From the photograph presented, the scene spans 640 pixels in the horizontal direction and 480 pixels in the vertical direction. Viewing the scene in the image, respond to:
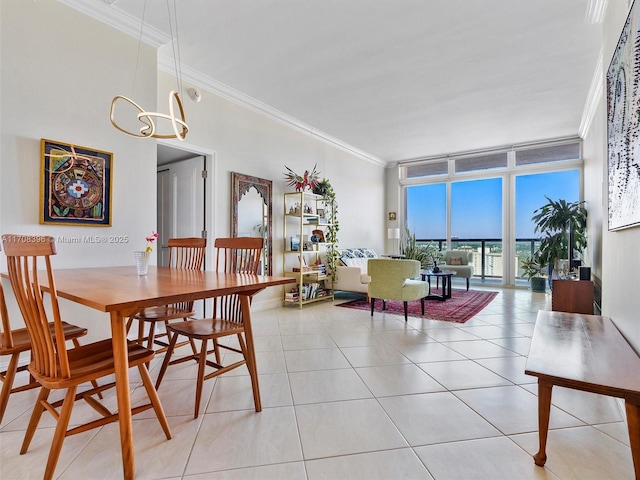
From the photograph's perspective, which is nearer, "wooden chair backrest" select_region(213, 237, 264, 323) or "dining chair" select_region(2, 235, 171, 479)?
"dining chair" select_region(2, 235, 171, 479)

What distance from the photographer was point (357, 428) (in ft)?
5.72

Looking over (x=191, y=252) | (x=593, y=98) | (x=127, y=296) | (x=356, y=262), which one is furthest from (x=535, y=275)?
(x=127, y=296)

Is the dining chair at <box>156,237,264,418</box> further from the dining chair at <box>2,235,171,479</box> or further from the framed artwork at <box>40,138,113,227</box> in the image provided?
the framed artwork at <box>40,138,113,227</box>

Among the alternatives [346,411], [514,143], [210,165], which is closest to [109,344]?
[346,411]

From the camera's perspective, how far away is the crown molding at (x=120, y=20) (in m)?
2.67

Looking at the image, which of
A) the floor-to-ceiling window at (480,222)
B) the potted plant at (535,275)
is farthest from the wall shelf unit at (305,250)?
the potted plant at (535,275)

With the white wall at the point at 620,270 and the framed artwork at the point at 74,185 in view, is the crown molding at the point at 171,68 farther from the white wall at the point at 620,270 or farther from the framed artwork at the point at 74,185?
the white wall at the point at 620,270

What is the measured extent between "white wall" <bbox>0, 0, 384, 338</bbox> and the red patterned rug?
2.51 m

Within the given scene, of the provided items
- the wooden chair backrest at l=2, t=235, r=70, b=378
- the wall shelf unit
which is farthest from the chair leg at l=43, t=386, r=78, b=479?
the wall shelf unit

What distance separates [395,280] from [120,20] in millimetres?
3799

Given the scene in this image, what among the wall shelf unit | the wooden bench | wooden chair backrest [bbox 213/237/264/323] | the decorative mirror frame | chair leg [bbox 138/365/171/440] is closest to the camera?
the wooden bench

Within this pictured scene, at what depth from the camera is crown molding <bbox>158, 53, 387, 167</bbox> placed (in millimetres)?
3584

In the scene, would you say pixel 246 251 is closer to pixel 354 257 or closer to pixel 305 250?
pixel 305 250

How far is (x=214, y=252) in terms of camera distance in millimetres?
4105
